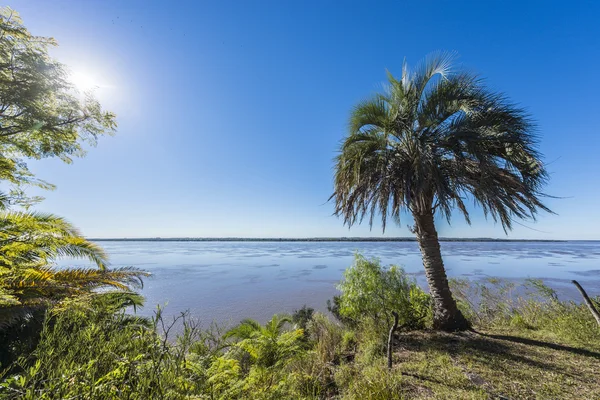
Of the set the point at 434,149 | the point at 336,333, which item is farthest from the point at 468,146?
the point at 336,333

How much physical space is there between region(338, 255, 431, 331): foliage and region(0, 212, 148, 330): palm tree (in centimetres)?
590

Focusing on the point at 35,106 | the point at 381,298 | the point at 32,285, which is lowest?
the point at 381,298

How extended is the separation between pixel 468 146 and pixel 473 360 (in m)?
4.58

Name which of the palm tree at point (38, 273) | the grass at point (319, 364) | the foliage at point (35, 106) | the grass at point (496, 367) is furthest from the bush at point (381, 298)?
the foliage at point (35, 106)

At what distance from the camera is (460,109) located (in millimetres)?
5875

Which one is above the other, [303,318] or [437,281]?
[437,281]

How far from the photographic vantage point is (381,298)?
6734 millimetres

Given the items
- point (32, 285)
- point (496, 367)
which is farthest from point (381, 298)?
point (32, 285)

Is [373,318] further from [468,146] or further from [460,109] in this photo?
[460,109]

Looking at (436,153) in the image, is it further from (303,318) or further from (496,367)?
(303,318)

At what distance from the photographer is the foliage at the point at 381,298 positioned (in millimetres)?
6715

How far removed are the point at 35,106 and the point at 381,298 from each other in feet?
42.9

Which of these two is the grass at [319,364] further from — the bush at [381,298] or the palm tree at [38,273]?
the palm tree at [38,273]

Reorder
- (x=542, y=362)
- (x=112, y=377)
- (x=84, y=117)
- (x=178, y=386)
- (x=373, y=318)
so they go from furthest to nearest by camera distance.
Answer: (x=84, y=117)
(x=373, y=318)
(x=542, y=362)
(x=178, y=386)
(x=112, y=377)
